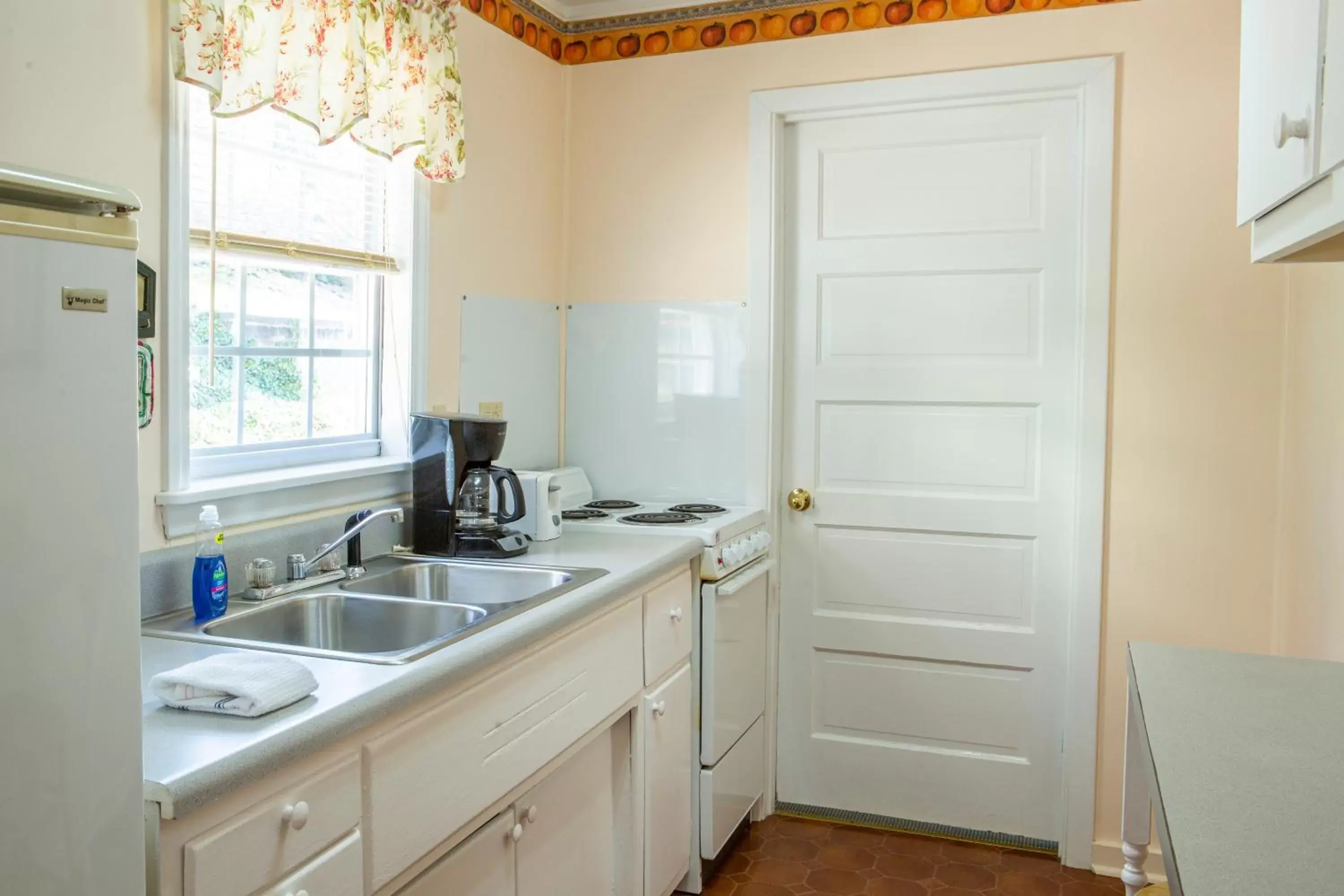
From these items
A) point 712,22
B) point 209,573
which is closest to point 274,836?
point 209,573

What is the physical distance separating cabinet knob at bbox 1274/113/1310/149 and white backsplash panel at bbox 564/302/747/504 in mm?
2027

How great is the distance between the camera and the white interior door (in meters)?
3.06

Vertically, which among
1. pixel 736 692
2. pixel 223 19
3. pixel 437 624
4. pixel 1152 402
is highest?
pixel 223 19

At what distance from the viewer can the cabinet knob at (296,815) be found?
1.34 metres

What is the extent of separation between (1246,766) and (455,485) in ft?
5.70

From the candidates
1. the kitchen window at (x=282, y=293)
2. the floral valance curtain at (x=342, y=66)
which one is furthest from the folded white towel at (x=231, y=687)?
the floral valance curtain at (x=342, y=66)

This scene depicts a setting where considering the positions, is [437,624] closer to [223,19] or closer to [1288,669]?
[223,19]

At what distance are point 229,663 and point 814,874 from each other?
203 centimetres

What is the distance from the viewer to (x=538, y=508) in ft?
8.95

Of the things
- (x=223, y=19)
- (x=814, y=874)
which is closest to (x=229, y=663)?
(x=223, y=19)

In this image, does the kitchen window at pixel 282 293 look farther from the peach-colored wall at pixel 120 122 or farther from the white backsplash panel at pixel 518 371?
the white backsplash panel at pixel 518 371

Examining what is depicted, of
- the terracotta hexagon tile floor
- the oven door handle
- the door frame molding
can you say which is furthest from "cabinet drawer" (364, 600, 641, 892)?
the door frame molding

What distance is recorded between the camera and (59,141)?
173 centimetres

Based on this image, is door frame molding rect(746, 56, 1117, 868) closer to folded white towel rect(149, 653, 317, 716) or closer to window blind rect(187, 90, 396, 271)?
window blind rect(187, 90, 396, 271)
